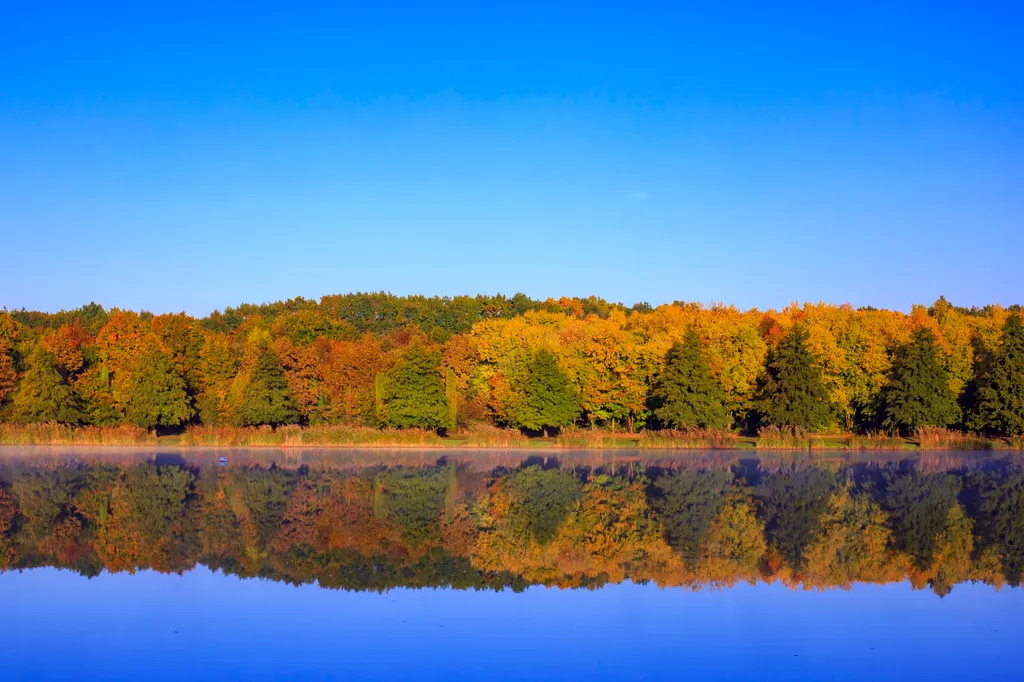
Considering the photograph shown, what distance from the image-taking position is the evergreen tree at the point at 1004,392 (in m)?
51.5

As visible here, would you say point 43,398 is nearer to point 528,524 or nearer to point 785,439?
point 785,439

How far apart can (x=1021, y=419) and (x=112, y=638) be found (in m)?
49.4

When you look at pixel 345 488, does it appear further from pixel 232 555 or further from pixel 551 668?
pixel 551 668

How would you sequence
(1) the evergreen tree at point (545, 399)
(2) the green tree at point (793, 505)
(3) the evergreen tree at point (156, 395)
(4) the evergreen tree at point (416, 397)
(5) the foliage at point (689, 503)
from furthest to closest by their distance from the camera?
(3) the evergreen tree at point (156, 395) → (1) the evergreen tree at point (545, 399) → (4) the evergreen tree at point (416, 397) → (5) the foliage at point (689, 503) → (2) the green tree at point (793, 505)

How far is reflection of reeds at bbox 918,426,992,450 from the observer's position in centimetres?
4969

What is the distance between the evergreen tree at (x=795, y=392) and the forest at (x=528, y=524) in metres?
12.1

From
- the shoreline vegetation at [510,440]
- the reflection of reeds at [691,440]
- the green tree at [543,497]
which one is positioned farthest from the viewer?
the reflection of reeds at [691,440]

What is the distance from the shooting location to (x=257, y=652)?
13617 mm

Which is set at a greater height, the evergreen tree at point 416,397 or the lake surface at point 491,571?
the evergreen tree at point 416,397

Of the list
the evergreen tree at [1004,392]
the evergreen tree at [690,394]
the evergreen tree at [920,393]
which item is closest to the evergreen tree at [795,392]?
the evergreen tree at [690,394]

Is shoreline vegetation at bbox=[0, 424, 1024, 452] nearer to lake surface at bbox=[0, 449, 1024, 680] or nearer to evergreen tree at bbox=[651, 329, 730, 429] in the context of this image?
evergreen tree at bbox=[651, 329, 730, 429]

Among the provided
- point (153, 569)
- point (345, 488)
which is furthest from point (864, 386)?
point (153, 569)

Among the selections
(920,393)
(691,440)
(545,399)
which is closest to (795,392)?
(691,440)

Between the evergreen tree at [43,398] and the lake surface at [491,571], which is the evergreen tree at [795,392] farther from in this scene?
the evergreen tree at [43,398]
